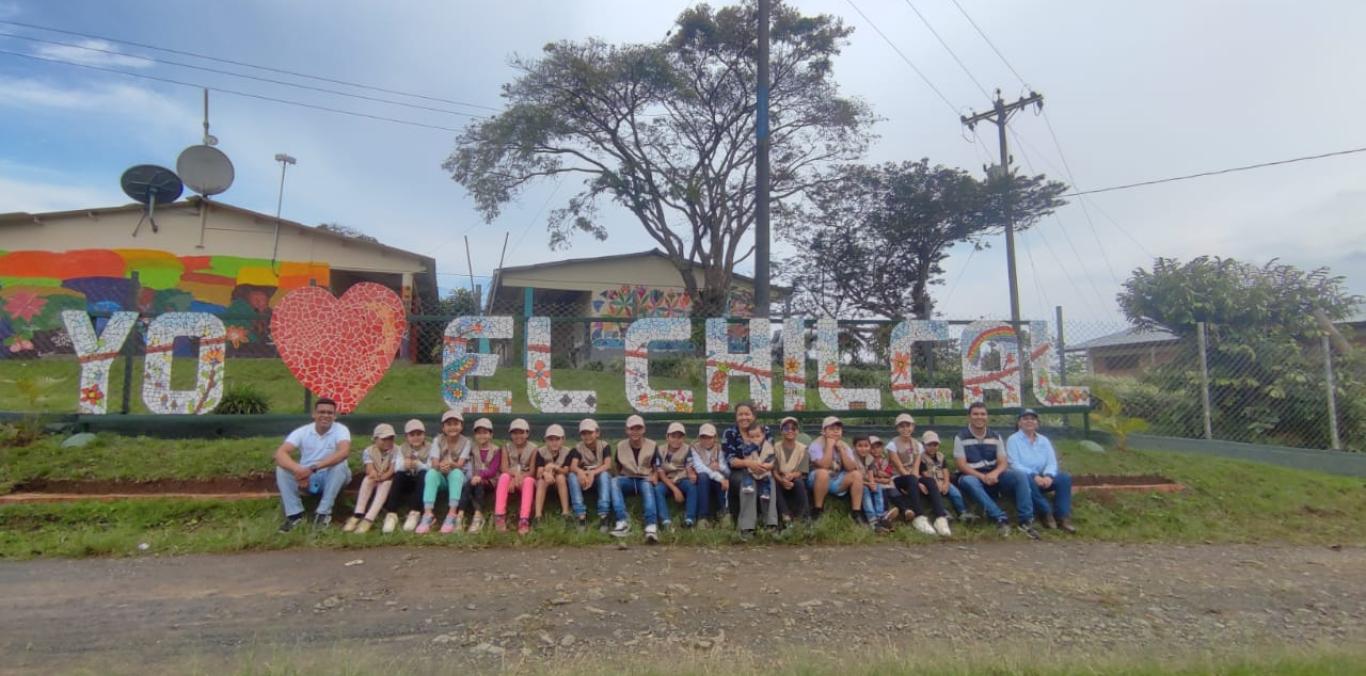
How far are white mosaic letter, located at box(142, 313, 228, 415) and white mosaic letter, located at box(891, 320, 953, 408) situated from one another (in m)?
7.81

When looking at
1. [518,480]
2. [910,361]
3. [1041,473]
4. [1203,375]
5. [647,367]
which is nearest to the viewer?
[518,480]

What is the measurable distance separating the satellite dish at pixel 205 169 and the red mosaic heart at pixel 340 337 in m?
6.95

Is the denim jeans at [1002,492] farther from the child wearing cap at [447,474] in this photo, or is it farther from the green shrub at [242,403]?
the green shrub at [242,403]

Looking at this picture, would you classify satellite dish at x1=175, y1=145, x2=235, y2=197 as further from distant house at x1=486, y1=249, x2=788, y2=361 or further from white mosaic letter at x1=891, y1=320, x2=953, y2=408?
white mosaic letter at x1=891, y1=320, x2=953, y2=408

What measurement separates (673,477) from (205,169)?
11772mm

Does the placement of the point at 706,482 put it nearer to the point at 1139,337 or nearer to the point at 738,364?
the point at 738,364

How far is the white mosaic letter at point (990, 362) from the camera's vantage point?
8688mm

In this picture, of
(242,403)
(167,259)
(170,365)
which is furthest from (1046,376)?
(167,259)

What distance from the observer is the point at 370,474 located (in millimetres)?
6152

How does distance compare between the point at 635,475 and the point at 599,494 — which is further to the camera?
the point at 635,475

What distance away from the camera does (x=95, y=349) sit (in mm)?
A: 7816

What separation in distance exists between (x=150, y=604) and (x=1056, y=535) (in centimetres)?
699

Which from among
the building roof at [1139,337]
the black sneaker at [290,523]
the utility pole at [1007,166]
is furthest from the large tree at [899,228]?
the black sneaker at [290,523]

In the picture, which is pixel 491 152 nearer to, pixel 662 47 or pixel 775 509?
pixel 662 47
